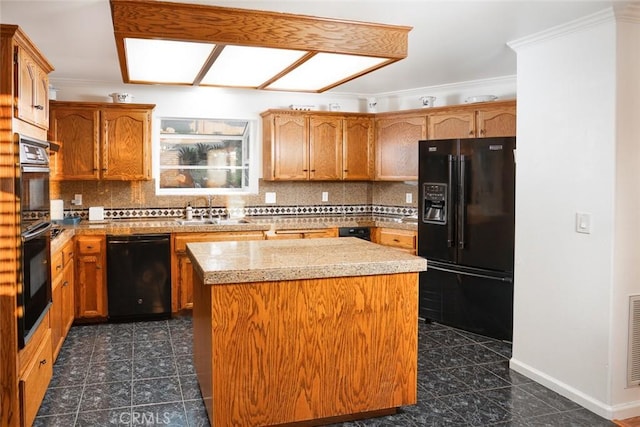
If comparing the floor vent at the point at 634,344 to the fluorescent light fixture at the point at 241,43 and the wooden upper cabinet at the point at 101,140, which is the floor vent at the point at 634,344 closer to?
the fluorescent light fixture at the point at 241,43

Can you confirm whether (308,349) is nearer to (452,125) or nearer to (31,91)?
(31,91)

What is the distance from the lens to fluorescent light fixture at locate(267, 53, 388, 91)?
303 cm

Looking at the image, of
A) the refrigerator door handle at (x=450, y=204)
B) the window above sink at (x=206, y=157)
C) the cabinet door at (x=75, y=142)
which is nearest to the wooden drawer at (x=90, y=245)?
the cabinet door at (x=75, y=142)

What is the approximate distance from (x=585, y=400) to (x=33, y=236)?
3349 millimetres

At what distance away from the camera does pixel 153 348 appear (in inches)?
174

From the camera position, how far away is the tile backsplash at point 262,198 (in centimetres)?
564

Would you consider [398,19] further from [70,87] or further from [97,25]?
[70,87]

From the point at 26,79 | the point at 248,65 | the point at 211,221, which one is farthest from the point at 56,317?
the point at 248,65

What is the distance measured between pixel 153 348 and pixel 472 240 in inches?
112

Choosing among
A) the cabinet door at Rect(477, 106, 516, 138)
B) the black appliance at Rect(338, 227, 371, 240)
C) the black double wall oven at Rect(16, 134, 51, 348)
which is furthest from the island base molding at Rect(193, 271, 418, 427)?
the black appliance at Rect(338, 227, 371, 240)

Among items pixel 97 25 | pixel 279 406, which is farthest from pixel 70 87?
pixel 279 406

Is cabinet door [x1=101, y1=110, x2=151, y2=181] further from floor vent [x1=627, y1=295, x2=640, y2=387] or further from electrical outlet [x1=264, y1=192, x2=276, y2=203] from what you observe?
floor vent [x1=627, y1=295, x2=640, y2=387]

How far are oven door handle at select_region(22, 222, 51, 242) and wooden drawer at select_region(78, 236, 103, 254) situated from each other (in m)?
1.70

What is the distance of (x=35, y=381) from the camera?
3041 millimetres
